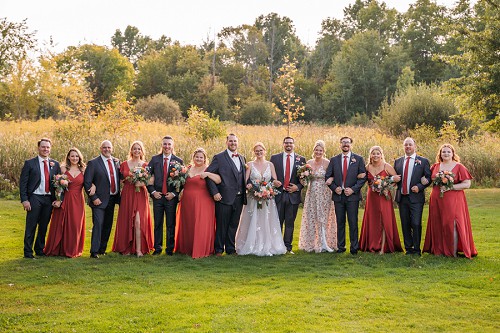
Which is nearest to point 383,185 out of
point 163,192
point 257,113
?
point 163,192

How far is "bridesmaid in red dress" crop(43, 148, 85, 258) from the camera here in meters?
10.5

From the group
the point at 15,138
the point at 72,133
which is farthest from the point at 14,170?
the point at 72,133

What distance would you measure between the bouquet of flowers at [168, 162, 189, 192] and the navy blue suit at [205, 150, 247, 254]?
45 cm

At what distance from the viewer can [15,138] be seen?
21.8 m

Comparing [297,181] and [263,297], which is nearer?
[263,297]

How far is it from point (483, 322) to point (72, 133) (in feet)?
63.8

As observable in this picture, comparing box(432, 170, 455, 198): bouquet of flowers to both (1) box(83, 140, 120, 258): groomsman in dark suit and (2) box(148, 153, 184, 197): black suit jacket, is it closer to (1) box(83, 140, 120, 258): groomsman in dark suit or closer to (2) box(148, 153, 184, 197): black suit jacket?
(2) box(148, 153, 184, 197): black suit jacket

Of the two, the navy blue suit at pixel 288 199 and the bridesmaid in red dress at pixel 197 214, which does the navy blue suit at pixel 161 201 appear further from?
the navy blue suit at pixel 288 199

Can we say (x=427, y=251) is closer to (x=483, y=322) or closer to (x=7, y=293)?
(x=483, y=322)

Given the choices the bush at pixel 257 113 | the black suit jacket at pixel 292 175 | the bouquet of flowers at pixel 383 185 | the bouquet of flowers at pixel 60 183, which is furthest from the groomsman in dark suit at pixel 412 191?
the bush at pixel 257 113

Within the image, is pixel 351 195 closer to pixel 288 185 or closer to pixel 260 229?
pixel 288 185

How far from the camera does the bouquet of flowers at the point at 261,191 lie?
10727 mm

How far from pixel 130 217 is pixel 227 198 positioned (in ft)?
5.54

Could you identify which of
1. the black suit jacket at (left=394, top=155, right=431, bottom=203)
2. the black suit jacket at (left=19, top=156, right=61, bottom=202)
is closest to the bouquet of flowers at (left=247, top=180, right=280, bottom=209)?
the black suit jacket at (left=394, top=155, right=431, bottom=203)
